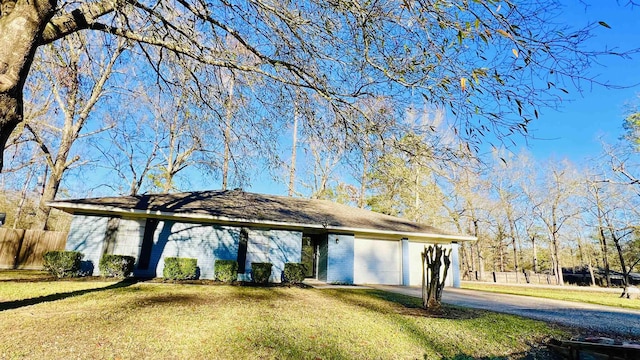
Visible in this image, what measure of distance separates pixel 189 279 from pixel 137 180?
1294 centimetres

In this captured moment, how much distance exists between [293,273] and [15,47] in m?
10.9

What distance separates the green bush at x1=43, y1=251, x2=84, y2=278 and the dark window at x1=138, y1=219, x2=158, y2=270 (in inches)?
83.4

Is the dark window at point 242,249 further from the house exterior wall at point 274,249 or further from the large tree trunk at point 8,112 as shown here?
the large tree trunk at point 8,112

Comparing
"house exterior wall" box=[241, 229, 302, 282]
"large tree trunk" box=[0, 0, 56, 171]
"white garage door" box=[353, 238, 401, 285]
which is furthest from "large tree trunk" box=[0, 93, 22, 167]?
"white garage door" box=[353, 238, 401, 285]

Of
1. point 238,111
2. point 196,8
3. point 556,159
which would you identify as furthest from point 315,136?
point 556,159

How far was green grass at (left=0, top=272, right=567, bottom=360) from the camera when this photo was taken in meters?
4.21

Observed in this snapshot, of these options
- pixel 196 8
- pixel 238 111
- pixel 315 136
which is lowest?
pixel 315 136

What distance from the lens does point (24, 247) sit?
14062 millimetres

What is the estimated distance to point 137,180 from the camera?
21.7 meters

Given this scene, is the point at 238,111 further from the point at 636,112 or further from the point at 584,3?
the point at 636,112

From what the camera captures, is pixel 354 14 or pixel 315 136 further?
pixel 315 136

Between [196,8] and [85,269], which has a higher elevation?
[196,8]

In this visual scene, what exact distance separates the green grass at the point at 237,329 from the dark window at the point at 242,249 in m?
5.18

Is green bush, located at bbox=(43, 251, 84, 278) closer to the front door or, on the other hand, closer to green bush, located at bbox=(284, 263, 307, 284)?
green bush, located at bbox=(284, 263, 307, 284)
